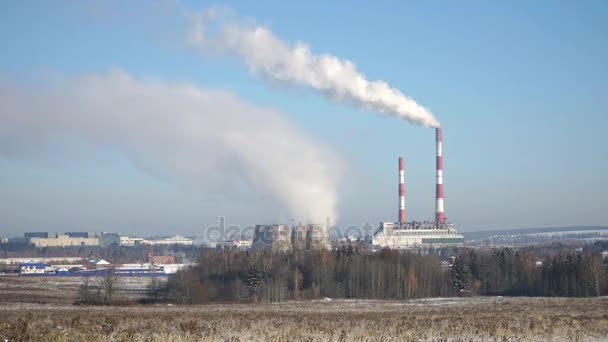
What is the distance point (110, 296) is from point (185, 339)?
1238 inches

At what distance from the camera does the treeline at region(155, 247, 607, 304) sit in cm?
5500

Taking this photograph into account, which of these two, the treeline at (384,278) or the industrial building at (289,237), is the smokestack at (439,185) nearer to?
the industrial building at (289,237)

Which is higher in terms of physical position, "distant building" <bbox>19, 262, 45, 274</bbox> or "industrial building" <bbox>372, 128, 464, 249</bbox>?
"industrial building" <bbox>372, 128, 464, 249</bbox>

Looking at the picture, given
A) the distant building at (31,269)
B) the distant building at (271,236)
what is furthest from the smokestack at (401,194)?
the distant building at (31,269)

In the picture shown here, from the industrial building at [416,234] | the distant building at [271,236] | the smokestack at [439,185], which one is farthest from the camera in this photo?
the industrial building at [416,234]

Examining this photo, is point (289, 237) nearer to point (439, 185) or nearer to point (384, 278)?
point (439, 185)

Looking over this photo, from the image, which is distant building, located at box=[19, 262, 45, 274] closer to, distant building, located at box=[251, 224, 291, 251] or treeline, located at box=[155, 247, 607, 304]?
distant building, located at box=[251, 224, 291, 251]

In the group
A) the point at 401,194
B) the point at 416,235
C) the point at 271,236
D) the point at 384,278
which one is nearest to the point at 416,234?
the point at 416,235

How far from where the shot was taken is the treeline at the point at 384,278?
55.0 meters

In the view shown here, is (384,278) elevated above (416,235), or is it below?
below

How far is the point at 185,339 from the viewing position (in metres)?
16.8

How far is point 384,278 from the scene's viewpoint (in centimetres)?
6031

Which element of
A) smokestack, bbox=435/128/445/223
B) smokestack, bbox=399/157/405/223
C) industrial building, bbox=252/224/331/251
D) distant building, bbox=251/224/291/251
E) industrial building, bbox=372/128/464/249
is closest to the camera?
industrial building, bbox=252/224/331/251

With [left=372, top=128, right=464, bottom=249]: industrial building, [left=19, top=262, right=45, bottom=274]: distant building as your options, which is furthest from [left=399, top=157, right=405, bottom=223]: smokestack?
[left=19, top=262, right=45, bottom=274]: distant building
